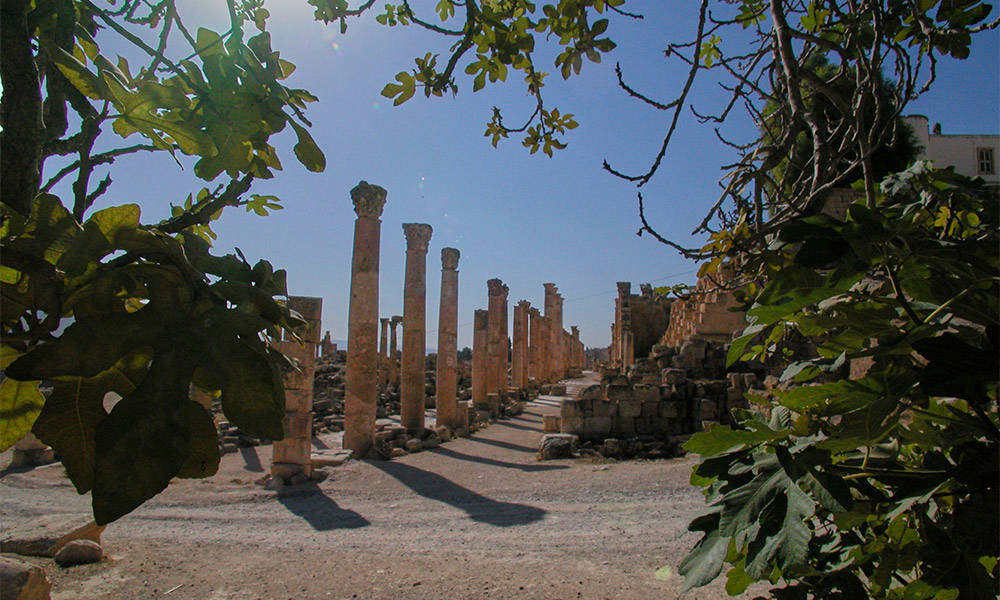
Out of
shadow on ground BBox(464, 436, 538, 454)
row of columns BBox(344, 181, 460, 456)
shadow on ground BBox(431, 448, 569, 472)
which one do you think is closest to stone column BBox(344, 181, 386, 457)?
row of columns BBox(344, 181, 460, 456)

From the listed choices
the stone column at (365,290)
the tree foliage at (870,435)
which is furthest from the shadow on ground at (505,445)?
the tree foliage at (870,435)

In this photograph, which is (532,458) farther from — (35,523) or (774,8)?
(774,8)

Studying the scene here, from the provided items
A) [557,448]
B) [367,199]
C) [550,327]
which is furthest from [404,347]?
[550,327]

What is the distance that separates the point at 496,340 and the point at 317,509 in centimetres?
1687

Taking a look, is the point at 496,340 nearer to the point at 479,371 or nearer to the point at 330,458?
the point at 479,371

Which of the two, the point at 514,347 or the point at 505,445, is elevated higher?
the point at 514,347

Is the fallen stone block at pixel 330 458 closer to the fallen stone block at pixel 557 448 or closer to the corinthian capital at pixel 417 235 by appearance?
the fallen stone block at pixel 557 448

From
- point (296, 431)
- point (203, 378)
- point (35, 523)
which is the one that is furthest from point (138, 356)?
point (296, 431)

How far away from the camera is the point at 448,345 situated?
2022 cm

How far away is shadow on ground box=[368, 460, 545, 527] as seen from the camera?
8266mm

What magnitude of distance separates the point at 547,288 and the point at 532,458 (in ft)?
92.1

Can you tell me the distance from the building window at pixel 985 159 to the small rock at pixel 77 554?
45.2 meters

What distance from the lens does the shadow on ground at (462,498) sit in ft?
27.1

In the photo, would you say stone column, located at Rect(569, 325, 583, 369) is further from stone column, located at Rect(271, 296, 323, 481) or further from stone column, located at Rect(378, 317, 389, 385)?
stone column, located at Rect(271, 296, 323, 481)
